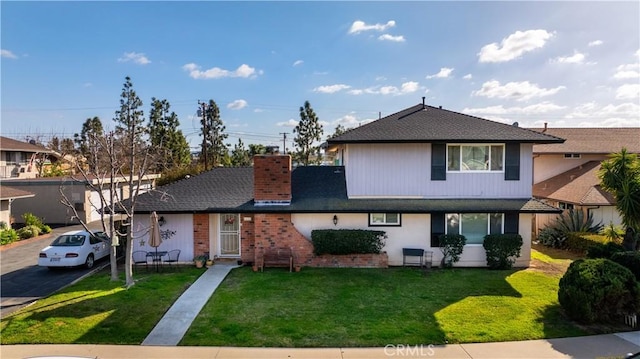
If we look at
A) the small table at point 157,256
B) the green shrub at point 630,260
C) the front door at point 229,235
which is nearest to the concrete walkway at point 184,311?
the front door at point 229,235

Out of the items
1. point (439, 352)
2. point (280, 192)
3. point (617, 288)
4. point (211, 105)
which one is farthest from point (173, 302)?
point (211, 105)

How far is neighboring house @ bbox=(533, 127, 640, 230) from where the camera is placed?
17953 mm

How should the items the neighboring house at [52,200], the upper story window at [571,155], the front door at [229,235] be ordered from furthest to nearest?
the neighboring house at [52,200], the upper story window at [571,155], the front door at [229,235]

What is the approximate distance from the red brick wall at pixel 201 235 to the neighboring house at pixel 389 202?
0.13 ft

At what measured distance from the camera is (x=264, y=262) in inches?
547

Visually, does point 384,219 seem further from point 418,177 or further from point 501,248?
point 501,248

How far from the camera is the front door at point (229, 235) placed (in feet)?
49.2

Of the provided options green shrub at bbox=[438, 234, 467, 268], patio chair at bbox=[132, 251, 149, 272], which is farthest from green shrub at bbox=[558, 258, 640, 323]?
patio chair at bbox=[132, 251, 149, 272]

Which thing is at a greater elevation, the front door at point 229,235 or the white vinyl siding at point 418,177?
the white vinyl siding at point 418,177

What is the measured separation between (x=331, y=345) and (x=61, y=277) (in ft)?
36.1

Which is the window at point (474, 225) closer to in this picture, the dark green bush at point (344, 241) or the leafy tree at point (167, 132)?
the dark green bush at point (344, 241)

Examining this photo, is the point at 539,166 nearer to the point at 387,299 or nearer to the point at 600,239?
the point at 600,239

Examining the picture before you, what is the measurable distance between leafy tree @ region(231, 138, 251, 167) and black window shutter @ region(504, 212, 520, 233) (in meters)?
39.1

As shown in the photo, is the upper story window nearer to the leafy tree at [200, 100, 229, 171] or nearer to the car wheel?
the car wheel
